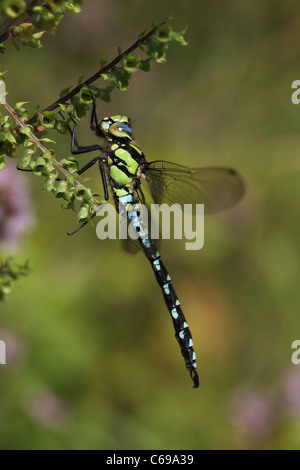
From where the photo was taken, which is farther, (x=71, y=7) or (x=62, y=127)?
(x=62, y=127)

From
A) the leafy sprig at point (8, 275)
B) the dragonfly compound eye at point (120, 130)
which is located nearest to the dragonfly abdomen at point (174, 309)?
the dragonfly compound eye at point (120, 130)

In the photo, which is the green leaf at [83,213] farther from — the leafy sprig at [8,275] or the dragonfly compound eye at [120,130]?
the dragonfly compound eye at [120,130]

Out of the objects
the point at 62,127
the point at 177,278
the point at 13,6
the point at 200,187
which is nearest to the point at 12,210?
the point at 200,187

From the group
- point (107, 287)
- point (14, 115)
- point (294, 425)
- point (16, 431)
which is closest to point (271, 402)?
point (294, 425)

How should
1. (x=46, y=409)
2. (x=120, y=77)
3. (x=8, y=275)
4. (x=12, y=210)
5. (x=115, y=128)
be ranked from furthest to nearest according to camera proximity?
1. (x=46, y=409)
2. (x=12, y=210)
3. (x=115, y=128)
4. (x=8, y=275)
5. (x=120, y=77)

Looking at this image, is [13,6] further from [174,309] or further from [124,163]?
[174,309]
